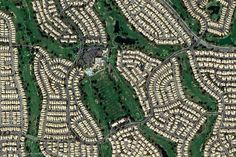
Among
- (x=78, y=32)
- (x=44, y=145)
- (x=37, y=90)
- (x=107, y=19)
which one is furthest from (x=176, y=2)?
(x=44, y=145)

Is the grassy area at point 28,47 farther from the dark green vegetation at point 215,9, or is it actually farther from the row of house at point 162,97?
the dark green vegetation at point 215,9

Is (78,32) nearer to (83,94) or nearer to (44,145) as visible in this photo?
(83,94)

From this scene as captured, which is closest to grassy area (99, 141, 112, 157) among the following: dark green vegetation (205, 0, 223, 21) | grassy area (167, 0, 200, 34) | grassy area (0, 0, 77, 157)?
grassy area (0, 0, 77, 157)

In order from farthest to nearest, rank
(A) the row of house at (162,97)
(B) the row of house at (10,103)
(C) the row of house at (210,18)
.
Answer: (B) the row of house at (10,103) < (A) the row of house at (162,97) < (C) the row of house at (210,18)

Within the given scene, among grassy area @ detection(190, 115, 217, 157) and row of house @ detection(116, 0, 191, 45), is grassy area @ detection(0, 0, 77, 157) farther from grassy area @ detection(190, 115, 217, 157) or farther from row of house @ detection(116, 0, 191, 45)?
grassy area @ detection(190, 115, 217, 157)

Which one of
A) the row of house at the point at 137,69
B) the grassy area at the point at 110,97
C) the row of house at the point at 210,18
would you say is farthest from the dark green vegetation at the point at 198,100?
the grassy area at the point at 110,97
